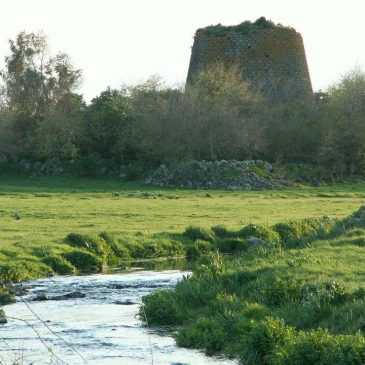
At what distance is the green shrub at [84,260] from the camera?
28952 mm

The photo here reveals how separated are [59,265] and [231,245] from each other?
259 inches

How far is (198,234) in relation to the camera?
33906 mm

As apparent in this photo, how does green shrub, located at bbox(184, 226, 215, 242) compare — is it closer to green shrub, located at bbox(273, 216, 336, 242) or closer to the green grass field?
the green grass field

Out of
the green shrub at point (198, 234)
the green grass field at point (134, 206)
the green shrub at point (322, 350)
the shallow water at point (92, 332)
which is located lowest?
the shallow water at point (92, 332)

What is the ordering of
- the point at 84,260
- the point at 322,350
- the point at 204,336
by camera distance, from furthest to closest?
the point at 84,260 → the point at 204,336 → the point at 322,350

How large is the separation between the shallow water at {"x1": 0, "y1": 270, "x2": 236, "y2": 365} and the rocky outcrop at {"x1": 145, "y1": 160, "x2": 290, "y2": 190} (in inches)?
1323

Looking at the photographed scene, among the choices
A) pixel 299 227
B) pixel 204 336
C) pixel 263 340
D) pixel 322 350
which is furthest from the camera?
pixel 299 227

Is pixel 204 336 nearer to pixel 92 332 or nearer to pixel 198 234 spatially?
pixel 92 332

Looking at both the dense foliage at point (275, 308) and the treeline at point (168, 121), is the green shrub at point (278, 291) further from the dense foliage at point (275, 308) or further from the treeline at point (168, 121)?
the treeline at point (168, 121)

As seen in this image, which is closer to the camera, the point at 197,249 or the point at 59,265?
the point at 59,265

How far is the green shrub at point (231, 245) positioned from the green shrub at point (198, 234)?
1.03 meters

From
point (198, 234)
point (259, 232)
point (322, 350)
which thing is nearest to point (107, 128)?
point (198, 234)

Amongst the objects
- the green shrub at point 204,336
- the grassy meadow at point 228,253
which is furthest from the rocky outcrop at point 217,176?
the green shrub at point 204,336

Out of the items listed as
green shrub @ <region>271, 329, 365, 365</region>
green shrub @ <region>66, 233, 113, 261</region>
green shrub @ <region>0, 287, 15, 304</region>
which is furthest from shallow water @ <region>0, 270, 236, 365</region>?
green shrub @ <region>66, 233, 113, 261</region>
